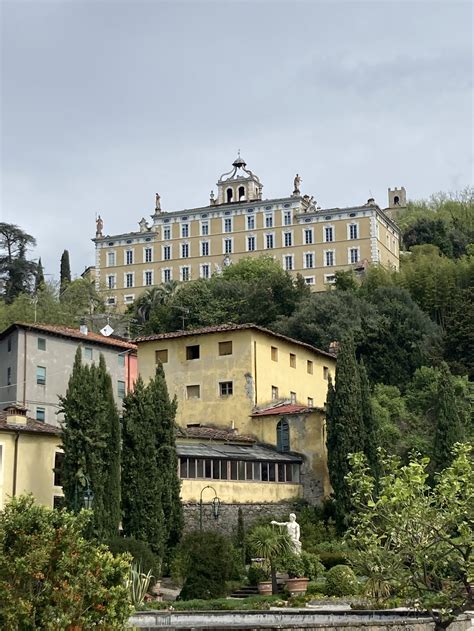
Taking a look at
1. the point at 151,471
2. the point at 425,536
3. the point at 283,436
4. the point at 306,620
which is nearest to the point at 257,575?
the point at 151,471

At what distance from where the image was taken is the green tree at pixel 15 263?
313ft

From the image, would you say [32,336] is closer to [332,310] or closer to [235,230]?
[332,310]

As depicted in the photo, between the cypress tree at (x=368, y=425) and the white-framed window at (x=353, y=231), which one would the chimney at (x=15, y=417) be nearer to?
the cypress tree at (x=368, y=425)

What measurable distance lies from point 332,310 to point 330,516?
100 ft

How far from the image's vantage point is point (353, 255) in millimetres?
102062

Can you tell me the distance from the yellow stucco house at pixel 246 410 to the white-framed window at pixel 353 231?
145 feet

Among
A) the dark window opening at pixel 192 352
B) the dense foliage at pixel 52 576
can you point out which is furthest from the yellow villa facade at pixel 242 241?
the dense foliage at pixel 52 576

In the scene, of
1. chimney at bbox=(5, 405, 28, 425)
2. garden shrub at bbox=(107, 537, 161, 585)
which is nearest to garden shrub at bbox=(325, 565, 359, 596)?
garden shrub at bbox=(107, 537, 161, 585)

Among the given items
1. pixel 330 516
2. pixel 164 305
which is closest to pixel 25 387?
pixel 330 516

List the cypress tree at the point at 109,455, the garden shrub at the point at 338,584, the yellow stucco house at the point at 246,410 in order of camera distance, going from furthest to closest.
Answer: the yellow stucco house at the point at 246,410
the cypress tree at the point at 109,455
the garden shrub at the point at 338,584

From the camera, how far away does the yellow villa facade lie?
4035 inches

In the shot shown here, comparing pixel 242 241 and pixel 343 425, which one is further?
pixel 242 241

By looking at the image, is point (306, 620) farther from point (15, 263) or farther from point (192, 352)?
point (15, 263)

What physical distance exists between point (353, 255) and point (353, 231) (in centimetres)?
241
